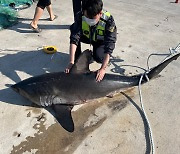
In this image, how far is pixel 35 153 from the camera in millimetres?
2900

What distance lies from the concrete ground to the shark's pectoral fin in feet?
0.28

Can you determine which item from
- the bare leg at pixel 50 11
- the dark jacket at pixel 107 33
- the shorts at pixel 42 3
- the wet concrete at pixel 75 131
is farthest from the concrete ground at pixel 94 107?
the dark jacket at pixel 107 33

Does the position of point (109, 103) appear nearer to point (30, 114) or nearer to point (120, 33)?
point (30, 114)

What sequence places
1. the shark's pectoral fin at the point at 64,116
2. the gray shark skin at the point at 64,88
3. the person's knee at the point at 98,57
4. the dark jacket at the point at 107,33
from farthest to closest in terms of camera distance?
1. the person's knee at the point at 98,57
2. the dark jacket at the point at 107,33
3. the gray shark skin at the point at 64,88
4. the shark's pectoral fin at the point at 64,116

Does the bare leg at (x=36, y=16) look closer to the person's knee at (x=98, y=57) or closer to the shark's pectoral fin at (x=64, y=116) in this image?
the person's knee at (x=98, y=57)

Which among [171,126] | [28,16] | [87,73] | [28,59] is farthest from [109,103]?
[28,16]

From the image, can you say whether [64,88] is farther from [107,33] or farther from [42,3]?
[42,3]

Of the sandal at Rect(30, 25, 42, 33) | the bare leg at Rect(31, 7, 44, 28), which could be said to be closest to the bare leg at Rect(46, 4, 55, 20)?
the bare leg at Rect(31, 7, 44, 28)

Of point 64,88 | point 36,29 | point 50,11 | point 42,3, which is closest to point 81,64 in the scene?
point 64,88

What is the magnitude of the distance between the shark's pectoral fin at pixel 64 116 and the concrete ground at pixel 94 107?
0.28ft

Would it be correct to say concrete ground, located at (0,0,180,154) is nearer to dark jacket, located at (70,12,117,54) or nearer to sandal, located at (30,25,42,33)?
sandal, located at (30,25,42,33)

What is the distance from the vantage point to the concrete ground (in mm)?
3045

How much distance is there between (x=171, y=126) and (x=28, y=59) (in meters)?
2.41

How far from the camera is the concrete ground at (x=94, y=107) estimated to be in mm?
3045
